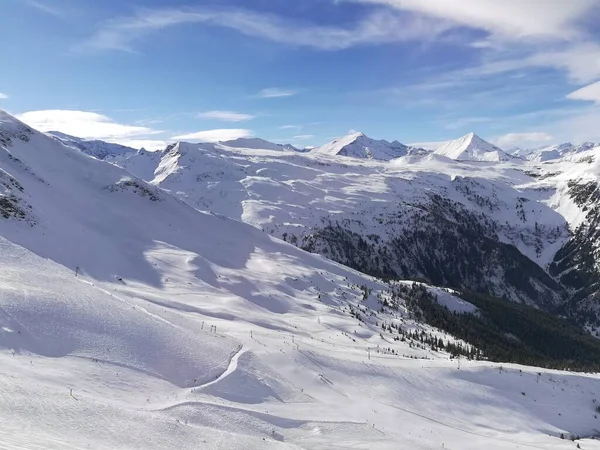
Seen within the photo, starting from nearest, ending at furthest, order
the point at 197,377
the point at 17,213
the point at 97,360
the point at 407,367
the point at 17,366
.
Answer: the point at 17,366
the point at 97,360
the point at 197,377
the point at 407,367
the point at 17,213

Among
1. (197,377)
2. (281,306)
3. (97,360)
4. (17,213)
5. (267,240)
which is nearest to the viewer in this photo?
A: (97,360)

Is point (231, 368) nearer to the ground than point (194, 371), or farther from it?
farther from it

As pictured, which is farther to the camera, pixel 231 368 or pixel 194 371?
pixel 231 368

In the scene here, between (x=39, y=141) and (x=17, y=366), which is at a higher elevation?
(x=39, y=141)

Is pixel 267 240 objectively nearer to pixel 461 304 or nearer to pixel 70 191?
pixel 70 191

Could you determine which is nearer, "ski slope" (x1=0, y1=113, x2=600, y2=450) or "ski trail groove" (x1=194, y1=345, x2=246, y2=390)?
"ski slope" (x1=0, y1=113, x2=600, y2=450)

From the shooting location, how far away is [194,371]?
4212cm

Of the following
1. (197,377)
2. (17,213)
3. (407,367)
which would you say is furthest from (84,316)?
(17,213)

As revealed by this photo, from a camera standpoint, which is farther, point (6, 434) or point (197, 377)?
point (197, 377)

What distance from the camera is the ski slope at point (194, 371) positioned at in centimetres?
2842

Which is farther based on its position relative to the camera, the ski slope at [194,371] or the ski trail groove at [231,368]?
the ski trail groove at [231,368]

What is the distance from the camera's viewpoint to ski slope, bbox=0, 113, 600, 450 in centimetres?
2842

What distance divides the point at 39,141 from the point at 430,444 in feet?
497

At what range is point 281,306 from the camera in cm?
11438
